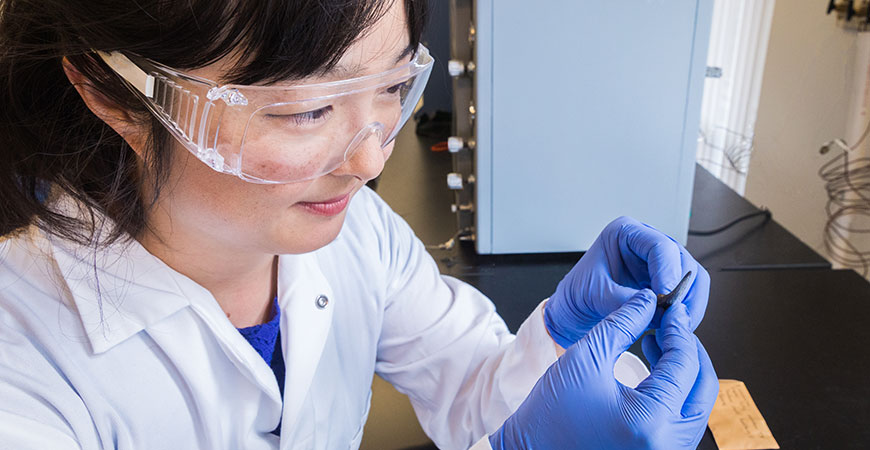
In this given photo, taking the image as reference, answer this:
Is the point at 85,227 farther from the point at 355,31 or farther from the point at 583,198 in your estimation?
the point at 583,198

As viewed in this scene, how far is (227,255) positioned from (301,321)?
0.51ft

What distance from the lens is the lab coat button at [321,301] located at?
1.03 meters

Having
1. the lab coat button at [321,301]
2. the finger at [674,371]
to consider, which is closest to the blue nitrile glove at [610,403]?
the finger at [674,371]

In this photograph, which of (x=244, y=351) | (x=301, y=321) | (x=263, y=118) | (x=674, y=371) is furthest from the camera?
(x=301, y=321)

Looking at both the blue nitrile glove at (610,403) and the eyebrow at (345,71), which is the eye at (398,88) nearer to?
the eyebrow at (345,71)

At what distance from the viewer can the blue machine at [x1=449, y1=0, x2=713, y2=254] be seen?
1.34 m

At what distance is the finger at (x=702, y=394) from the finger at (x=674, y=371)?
0.06 feet

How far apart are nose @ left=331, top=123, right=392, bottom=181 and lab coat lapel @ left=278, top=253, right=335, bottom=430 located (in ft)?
1.05

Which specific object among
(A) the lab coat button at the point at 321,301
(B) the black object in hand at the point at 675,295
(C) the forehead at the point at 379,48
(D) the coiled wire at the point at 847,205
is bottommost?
(D) the coiled wire at the point at 847,205

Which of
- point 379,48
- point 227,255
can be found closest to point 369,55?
point 379,48

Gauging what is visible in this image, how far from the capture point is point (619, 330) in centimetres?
80

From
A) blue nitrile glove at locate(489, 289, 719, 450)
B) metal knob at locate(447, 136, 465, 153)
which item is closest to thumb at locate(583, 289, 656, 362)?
blue nitrile glove at locate(489, 289, 719, 450)

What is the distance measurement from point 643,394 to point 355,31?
535mm

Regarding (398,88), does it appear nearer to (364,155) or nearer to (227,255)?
(364,155)
